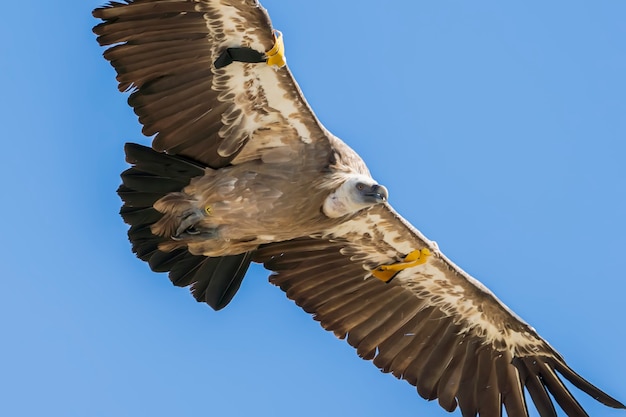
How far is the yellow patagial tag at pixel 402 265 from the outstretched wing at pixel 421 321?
7 centimetres

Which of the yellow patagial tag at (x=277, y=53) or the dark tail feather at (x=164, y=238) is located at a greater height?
the yellow patagial tag at (x=277, y=53)

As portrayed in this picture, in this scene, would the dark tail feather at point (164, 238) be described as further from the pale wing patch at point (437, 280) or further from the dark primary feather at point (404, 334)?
the pale wing patch at point (437, 280)

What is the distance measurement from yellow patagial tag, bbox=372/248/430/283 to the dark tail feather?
126 centimetres

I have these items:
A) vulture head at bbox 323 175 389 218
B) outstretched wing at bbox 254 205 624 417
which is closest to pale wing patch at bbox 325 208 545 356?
outstretched wing at bbox 254 205 624 417

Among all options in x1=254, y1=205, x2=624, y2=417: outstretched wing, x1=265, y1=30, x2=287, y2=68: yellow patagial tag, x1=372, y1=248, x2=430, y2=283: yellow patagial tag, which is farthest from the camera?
x1=254, y1=205, x2=624, y2=417: outstretched wing

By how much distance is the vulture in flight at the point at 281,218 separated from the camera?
32.6 feet

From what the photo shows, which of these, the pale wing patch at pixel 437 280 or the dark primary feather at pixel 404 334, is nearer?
the pale wing patch at pixel 437 280

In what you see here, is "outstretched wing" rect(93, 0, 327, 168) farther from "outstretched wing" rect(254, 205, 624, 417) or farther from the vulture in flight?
"outstretched wing" rect(254, 205, 624, 417)

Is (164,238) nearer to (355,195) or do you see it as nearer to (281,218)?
(281,218)

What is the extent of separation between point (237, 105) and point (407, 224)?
6.26 ft

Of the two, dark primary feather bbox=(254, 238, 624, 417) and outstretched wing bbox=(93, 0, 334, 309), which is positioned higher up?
outstretched wing bbox=(93, 0, 334, 309)

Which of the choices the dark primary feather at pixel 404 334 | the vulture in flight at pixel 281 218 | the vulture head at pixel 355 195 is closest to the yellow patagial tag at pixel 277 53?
the vulture in flight at pixel 281 218

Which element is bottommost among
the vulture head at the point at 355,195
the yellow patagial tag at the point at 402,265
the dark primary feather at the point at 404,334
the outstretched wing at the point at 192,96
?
the dark primary feather at the point at 404,334

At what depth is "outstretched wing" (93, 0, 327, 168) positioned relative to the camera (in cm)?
981
